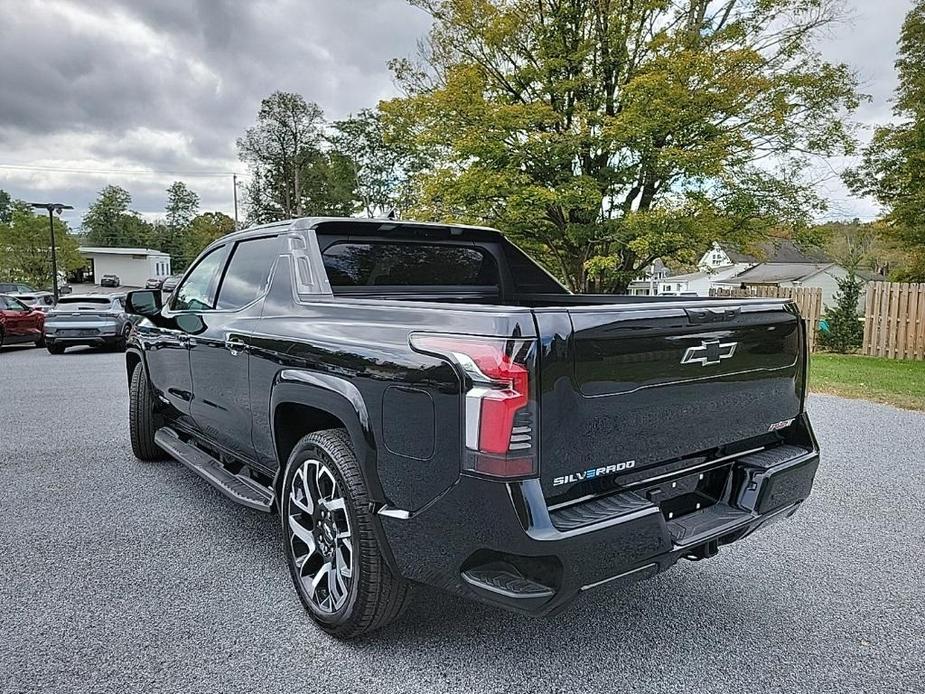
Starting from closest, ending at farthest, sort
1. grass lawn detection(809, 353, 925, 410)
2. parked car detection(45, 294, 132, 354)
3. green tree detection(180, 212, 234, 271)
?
grass lawn detection(809, 353, 925, 410) → parked car detection(45, 294, 132, 354) → green tree detection(180, 212, 234, 271)

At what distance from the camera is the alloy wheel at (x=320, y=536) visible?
2498 millimetres

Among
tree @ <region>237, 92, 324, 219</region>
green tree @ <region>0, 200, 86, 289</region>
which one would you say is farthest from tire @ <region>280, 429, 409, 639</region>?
tree @ <region>237, 92, 324, 219</region>

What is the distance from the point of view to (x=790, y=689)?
87.6 inches

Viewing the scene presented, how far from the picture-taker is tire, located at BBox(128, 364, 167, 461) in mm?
4906

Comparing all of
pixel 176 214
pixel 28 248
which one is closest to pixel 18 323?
pixel 28 248

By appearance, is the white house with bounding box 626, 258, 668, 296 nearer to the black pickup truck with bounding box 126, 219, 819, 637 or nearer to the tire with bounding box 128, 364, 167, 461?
the black pickup truck with bounding box 126, 219, 819, 637

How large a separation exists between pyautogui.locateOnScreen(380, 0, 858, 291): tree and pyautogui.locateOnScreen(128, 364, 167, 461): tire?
7.78m

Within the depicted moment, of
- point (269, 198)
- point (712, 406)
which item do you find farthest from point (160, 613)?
point (269, 198)

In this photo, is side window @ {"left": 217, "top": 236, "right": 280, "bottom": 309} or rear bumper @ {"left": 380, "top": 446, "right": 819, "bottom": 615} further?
side window @ {"left": 217, "top": 236, "right": 280, "bottom": 309}

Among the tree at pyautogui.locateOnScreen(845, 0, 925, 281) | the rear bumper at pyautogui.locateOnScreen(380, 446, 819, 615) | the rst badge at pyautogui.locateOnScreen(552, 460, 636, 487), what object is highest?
the tree at pyautogui.locateOnScreen(845, 0, 925, 281)

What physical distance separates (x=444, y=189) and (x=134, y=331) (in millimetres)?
7948

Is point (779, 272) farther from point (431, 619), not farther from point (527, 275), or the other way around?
point (431, 619)

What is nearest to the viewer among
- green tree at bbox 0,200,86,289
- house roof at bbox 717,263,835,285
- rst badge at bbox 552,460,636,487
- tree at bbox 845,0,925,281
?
rst badge at bbox 552,460,636,487

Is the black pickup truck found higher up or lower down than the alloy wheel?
higher up
